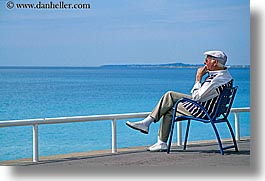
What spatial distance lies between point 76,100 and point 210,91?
12.4 m

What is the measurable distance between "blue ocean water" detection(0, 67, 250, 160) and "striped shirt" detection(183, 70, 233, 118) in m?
7.13

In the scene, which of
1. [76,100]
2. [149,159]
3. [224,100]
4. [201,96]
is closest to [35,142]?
[149,159]

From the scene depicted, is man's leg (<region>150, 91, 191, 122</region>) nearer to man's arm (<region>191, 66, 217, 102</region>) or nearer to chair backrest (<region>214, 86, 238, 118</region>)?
man's arm (<region>191, 66, 217, 102</region>)

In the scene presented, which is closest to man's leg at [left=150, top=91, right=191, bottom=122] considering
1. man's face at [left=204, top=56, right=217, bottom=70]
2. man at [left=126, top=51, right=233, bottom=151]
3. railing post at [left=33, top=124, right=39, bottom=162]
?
man at [left=126, top=51, right=233, bottom=151]

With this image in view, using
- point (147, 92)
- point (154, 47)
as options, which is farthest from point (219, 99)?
point (147, 92)

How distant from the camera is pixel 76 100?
19047 millimetres

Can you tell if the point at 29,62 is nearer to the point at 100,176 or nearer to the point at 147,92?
the point at 147,92

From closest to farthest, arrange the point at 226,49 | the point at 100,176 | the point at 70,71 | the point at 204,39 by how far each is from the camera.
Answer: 1. the point at 100,176
2. the point at 226,49
3. the point at 204,39
4. the point at 70,71

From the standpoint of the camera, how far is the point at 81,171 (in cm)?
666

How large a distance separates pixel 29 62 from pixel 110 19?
2.54m

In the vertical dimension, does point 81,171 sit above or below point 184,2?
below

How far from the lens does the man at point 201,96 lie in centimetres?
694

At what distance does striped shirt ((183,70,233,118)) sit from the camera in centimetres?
692

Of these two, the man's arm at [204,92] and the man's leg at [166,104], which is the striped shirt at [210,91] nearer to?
the man's arm at [204,92]
